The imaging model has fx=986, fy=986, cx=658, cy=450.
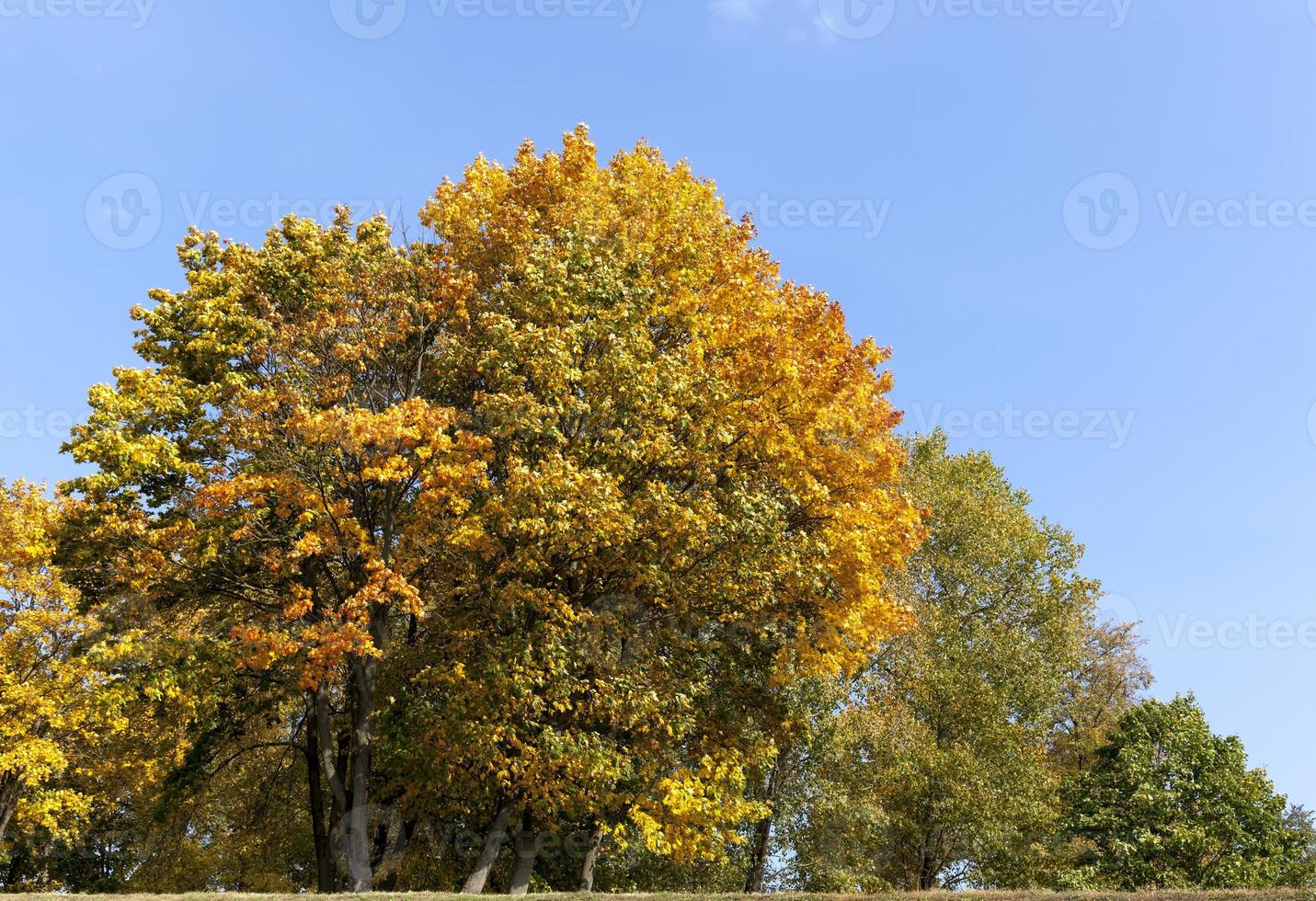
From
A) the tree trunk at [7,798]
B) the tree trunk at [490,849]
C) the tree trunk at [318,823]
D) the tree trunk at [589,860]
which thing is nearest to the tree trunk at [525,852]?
the tree trunk at [490,849]

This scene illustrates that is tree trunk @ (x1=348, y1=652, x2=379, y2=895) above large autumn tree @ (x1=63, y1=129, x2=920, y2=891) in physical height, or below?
below

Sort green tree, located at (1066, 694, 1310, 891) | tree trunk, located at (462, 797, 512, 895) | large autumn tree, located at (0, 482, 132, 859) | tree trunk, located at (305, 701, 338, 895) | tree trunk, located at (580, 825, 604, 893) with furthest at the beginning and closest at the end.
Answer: large autumn tree, located at (0, 482, 132, 859) < green tree, located at (1066, 694, 1310, 891) < tree trunk, located at (580, 825, 604, 893) < tree trunk, located at (305, 701, 338, 895) < tree trunk, located at (462, 797, 512, 895)

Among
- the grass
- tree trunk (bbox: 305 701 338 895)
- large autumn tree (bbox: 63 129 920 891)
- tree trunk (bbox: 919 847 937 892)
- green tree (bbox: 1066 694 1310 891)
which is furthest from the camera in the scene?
tree trunk (bbox: 919 847 937 892)

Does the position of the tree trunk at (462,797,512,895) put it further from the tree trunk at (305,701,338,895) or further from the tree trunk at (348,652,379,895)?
the tree trunk at (305,701,338,895)

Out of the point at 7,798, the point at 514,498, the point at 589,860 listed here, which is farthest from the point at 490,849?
the point at 7,798

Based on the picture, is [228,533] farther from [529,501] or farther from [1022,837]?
[1022,837]

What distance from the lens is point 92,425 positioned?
20.9 m

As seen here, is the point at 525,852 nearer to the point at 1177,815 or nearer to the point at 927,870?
the point at 927,870

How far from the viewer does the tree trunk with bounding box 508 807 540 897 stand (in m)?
24.0

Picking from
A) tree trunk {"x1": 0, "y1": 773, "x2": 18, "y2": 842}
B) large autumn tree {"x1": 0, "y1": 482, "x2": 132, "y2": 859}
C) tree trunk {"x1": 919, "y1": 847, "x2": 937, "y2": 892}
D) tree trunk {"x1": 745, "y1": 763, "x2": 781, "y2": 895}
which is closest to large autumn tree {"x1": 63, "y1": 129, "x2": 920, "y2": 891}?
tree trunk {"x1": 745, "y1": 763, "x2": 781, "y2": 895}

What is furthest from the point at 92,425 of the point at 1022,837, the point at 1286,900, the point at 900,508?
the point at 1022,837

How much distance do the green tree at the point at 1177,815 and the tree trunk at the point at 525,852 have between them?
1566 centimetres

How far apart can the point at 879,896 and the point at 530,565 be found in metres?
9.45

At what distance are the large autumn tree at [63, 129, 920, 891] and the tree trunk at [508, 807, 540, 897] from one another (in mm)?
156
